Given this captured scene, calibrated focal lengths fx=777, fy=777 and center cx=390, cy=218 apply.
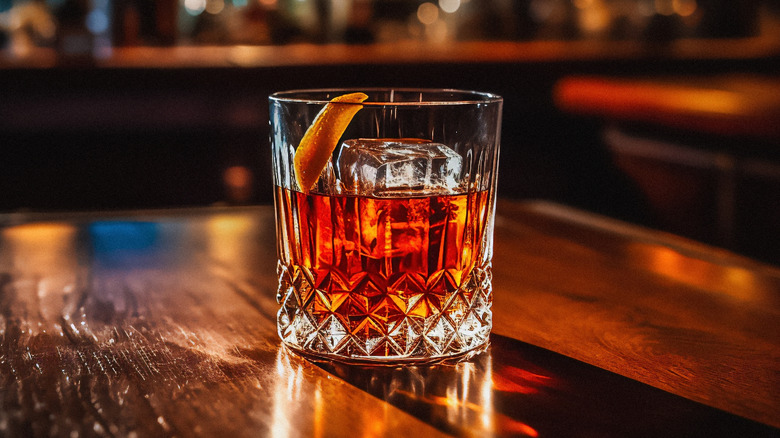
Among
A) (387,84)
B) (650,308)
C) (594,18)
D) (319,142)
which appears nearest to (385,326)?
(319,142)

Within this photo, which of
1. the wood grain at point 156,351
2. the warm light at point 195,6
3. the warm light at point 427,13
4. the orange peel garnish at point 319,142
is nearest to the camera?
the wood grain at point 156,351

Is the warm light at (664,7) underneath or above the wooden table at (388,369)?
above

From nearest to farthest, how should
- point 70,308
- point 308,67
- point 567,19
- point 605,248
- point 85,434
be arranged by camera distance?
point 85,434 < point 70,308 < point 605,248 < point 308,67 < point 567,19

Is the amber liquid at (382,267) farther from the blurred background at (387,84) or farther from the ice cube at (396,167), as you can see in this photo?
the blurred background at (387,84)

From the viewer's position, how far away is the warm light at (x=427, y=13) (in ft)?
12.8

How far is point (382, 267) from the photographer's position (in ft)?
1.86

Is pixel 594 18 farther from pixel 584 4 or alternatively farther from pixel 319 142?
pixel 319 142

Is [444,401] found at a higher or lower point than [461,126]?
lower

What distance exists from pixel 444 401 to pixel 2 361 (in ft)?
1.02

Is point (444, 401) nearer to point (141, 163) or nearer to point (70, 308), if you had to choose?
point (70, 308)

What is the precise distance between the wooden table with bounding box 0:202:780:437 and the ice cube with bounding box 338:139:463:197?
0.13 metres

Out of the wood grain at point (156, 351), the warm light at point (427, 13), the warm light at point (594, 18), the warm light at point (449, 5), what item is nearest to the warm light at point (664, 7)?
the warm light at point (594, 18)

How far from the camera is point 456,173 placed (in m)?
0.58

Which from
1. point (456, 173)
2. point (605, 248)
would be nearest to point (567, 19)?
point (605, 248)
